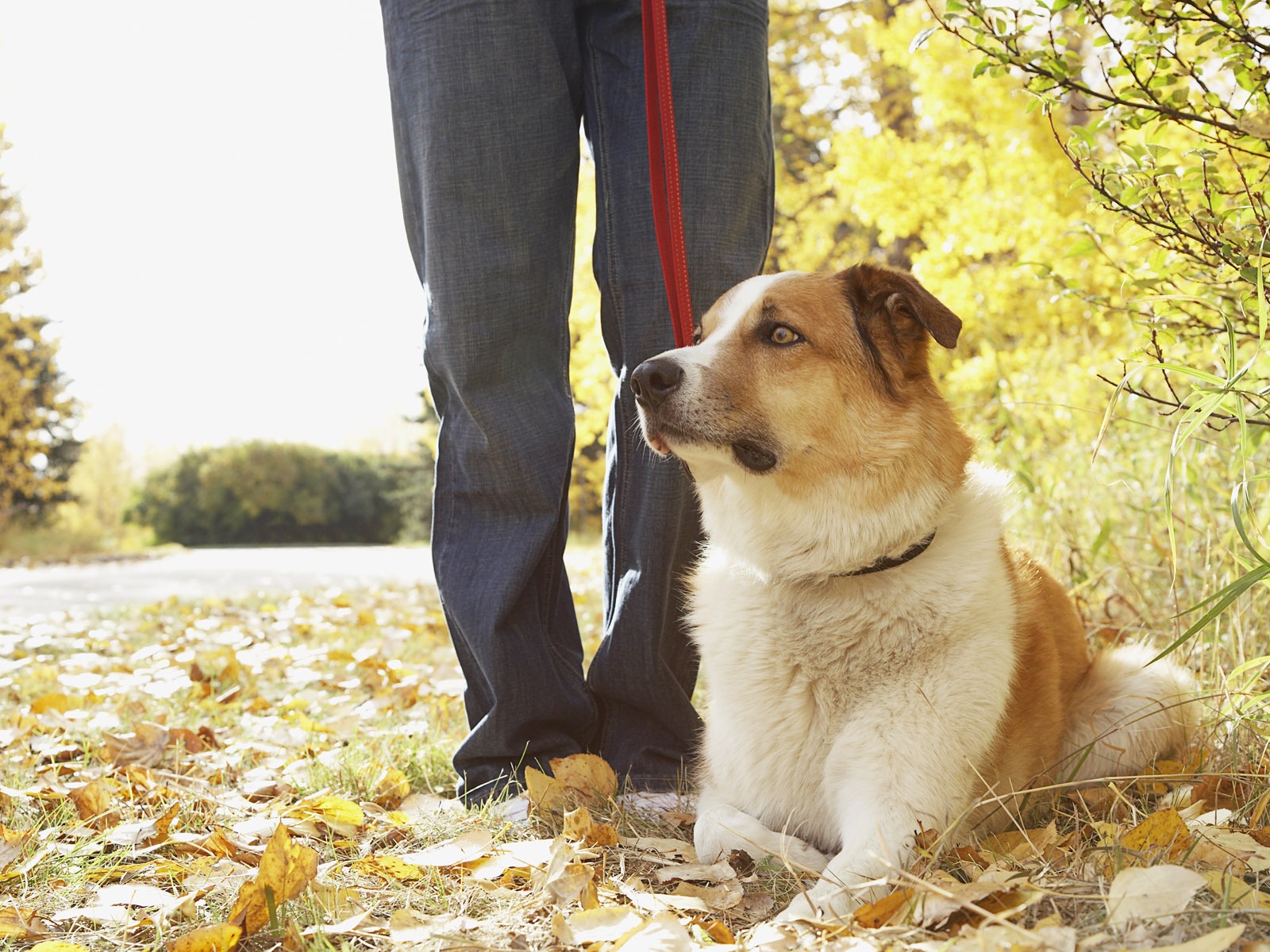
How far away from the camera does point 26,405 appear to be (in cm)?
2050

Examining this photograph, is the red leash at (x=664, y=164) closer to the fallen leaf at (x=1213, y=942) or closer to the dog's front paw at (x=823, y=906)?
the dog's front paw at (x=823, y=906)

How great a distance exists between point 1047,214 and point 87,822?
5906mm

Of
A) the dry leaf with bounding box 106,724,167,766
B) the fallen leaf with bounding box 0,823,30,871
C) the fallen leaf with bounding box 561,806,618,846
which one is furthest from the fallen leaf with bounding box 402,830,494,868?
the dry leaf with bounding box 106,724,167,766

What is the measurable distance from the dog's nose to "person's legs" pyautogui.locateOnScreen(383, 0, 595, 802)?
443 mm

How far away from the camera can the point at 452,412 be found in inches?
96.8

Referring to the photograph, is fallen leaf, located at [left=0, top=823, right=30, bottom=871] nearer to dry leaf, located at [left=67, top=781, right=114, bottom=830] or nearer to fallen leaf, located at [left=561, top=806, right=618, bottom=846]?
dry leaf, located at [left=67, top=781, right=114, bottom=830]

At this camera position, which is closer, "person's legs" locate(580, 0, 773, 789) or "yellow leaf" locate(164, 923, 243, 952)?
"yellow leaf" locate(164, 923, 243, 952)

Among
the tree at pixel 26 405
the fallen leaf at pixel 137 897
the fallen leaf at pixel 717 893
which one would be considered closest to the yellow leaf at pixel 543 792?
the fallen leaf at pixel 717 893

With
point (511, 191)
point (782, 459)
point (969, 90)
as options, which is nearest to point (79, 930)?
point (782, 459)

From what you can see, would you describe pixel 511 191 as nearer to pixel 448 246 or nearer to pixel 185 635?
pixel 448 246

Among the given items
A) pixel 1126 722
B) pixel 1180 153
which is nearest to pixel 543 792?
pixel 1126 722

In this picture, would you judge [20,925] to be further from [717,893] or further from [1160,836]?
[1160,836]

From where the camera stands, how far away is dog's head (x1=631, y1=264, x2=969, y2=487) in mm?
2045

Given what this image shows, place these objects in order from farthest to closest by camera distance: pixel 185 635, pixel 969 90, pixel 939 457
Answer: pixel 969 90
pixel 185 635
pixel 939 457
